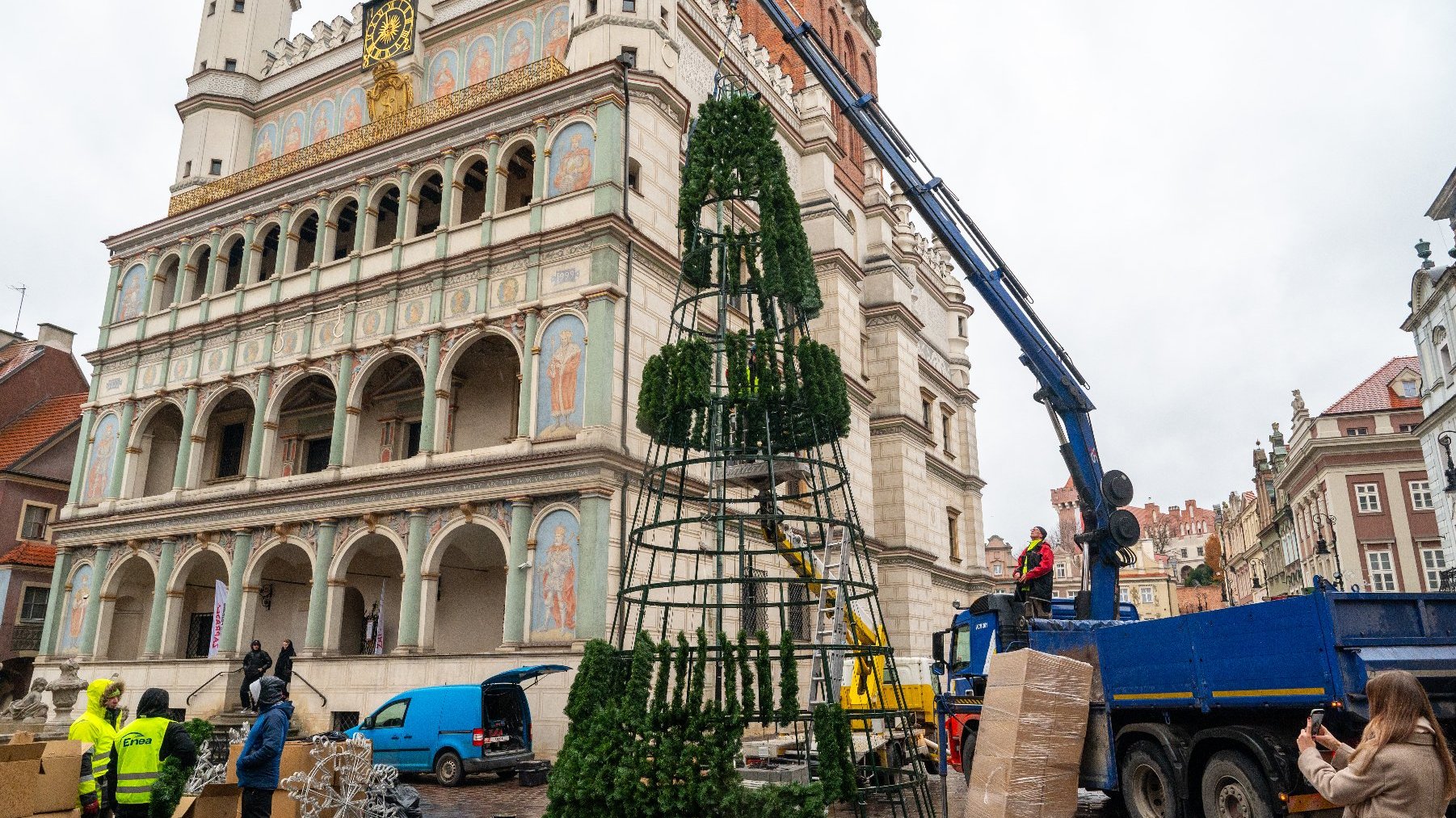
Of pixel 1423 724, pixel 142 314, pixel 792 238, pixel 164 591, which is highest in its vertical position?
pixel 142 314

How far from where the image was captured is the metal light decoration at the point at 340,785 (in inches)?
408

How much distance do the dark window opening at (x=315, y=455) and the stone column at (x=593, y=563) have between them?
11893 millimetres

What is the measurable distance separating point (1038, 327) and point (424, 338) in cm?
1490

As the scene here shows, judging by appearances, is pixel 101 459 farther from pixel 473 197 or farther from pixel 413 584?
pixel 413 584

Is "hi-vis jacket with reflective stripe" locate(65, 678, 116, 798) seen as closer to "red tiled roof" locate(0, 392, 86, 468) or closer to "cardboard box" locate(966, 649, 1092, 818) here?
"cardboard box" locate(966, 649, 1092, 818)

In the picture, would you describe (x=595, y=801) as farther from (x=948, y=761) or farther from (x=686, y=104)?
(x=686, y=104)

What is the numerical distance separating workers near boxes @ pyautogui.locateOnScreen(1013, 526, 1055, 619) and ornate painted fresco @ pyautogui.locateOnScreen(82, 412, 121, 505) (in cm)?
2772

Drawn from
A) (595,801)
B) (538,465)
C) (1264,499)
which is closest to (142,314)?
(538,465)

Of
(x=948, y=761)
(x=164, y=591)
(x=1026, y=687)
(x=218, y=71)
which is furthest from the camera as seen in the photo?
(x=218, y=71)

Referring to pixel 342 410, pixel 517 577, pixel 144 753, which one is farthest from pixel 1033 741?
pixel 342 410

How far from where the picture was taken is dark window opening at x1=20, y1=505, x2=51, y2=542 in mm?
35906

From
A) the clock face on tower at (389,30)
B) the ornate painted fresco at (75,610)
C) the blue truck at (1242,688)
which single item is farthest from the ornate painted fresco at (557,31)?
the blue truck at (1242,688)

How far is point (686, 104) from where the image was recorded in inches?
994

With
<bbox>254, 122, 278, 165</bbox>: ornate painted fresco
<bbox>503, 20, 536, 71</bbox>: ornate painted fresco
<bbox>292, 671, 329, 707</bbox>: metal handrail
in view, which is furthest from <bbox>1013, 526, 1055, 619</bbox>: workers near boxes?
<bbox>254, 122, 278, 165</bbox>: ornate painted fresco
